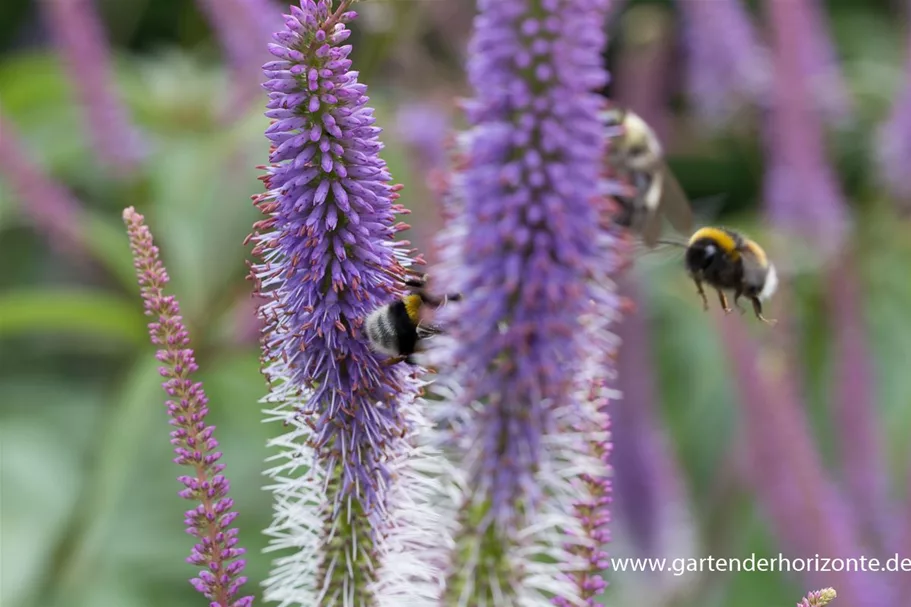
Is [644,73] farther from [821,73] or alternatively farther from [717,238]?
[717,238]

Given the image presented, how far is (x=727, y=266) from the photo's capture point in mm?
1191

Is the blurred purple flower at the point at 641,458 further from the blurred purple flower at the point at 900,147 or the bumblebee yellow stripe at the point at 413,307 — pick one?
the bumblebee yellow stripe at the point at 413,307

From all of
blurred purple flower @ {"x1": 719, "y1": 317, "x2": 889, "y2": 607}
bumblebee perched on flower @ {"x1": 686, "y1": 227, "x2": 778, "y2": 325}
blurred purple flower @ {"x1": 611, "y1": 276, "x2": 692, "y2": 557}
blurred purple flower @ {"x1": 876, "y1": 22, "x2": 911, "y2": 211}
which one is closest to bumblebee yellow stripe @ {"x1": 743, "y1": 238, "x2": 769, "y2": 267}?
bumblebee perched on flower @ {"x1": 686, "y1": 227, "x2": 778, "y2": 325}

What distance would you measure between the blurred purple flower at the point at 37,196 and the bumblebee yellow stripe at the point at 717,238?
1029mm

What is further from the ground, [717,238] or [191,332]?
[191,332]

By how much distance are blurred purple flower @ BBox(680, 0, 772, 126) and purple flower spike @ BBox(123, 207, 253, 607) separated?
71.6 inches

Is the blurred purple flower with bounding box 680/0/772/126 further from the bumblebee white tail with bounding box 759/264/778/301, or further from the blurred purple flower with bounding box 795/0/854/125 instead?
the bumblebee white tail with bounding box 759/264/778/301

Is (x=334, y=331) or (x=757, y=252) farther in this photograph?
(x=757, y=252)

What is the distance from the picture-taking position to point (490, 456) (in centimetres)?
58

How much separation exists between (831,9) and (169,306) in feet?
10.2

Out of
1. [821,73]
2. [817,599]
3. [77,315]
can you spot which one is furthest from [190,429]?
[821,73]

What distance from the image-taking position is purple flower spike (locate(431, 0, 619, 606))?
54 centimetres

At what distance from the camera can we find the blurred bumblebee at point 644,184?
1161mm

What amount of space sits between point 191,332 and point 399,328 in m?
1.27
